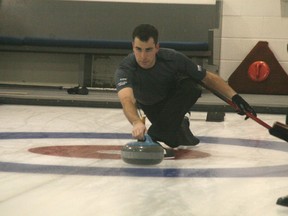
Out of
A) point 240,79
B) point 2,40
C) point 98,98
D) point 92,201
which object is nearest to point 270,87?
point 240,79

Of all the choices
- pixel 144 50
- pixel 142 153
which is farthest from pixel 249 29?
pixel 142 153

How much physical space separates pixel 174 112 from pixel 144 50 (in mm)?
435

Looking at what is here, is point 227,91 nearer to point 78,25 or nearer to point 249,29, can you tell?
point 249,29

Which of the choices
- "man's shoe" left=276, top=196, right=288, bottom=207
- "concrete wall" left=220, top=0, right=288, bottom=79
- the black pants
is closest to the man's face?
the black pants

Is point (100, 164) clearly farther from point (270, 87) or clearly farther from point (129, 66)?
point (270, 87)

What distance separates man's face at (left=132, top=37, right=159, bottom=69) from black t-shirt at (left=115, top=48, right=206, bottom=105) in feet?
0.32

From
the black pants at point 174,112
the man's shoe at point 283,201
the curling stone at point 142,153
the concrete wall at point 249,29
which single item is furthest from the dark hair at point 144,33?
the concrete wall at point 249,29

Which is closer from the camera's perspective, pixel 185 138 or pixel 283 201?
pixel 283 201

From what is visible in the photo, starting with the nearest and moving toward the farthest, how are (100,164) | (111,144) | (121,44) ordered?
1. (100,164)
2. (111,144)
3. (121,44)

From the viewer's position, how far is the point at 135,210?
1.78m

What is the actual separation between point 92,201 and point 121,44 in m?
4.81

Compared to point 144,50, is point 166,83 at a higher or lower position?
lower

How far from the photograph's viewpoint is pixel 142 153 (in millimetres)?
2488

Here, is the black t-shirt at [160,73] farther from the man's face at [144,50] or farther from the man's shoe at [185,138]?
the man's shoe at [185,138]
